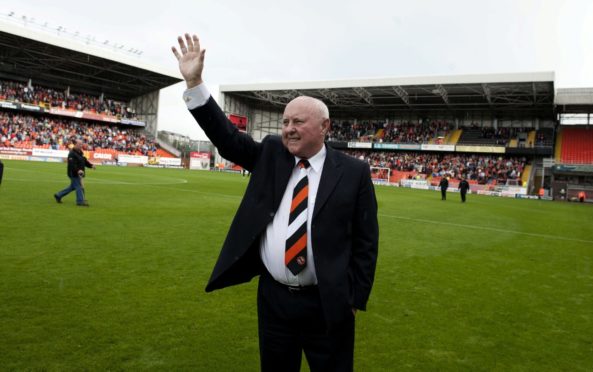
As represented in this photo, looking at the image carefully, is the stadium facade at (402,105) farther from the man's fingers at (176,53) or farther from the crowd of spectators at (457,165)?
the man's fingers at (176,53)

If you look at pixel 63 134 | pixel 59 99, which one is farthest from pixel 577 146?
pixel 59 99

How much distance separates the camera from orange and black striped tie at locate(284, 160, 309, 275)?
235 centimetres

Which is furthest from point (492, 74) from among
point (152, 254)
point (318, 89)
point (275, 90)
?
point (152, 254)

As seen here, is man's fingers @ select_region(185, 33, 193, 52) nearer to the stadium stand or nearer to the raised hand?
the raised hand

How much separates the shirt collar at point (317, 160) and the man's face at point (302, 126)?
67 mm

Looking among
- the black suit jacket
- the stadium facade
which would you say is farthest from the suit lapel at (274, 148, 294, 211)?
the stadium facade

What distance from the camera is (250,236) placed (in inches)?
96.0

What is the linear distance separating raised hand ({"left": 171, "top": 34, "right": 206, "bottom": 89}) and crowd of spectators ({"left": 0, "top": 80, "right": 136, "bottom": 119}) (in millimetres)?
55810

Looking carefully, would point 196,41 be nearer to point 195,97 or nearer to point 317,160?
point 195,97

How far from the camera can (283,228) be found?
2.43 m

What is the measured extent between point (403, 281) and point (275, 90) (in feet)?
161

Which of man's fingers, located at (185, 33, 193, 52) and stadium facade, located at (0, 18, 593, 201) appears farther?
stadium facade, located at (0, 18, 593, 201)

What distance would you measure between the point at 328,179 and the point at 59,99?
200ft

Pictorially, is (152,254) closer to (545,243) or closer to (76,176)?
(76,176)
